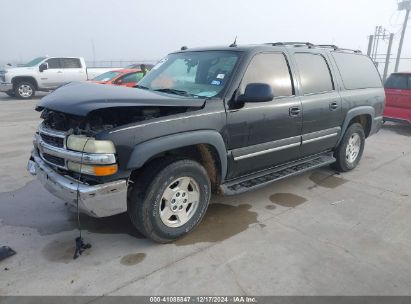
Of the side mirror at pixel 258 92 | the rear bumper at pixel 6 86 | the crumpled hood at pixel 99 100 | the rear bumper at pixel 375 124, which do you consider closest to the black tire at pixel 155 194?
the crumpled hood at pixel 99 100

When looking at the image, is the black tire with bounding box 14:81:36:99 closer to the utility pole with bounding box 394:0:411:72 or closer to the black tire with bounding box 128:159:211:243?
the black tire with bounding box 128:159:211:243

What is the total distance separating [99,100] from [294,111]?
2.35 meters

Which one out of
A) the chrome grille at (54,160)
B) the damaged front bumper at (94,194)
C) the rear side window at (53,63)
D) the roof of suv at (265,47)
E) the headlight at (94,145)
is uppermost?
the roof of suv at (265,47)

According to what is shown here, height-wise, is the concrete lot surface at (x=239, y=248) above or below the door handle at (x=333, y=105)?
below

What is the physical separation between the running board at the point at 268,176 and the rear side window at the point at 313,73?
0.99m

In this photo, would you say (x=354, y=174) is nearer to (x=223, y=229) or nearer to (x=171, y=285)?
(x=223, y=229)

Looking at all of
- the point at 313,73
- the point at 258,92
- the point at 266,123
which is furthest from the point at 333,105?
the point at 258,92

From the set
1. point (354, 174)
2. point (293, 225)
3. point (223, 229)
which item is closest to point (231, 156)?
point (223, 229)

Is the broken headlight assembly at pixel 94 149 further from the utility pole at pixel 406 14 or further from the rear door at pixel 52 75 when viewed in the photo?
the utility pole at pixel 406 14

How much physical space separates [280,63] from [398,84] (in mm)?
6276

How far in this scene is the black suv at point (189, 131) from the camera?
2.78 m

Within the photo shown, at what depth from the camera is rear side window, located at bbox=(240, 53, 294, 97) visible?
3703 millimetres

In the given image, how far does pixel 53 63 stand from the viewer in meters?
15.6

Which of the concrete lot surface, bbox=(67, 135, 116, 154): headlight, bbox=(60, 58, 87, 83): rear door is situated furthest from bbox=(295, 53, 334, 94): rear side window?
bbox=(60, 58, 87, 83): rear door
